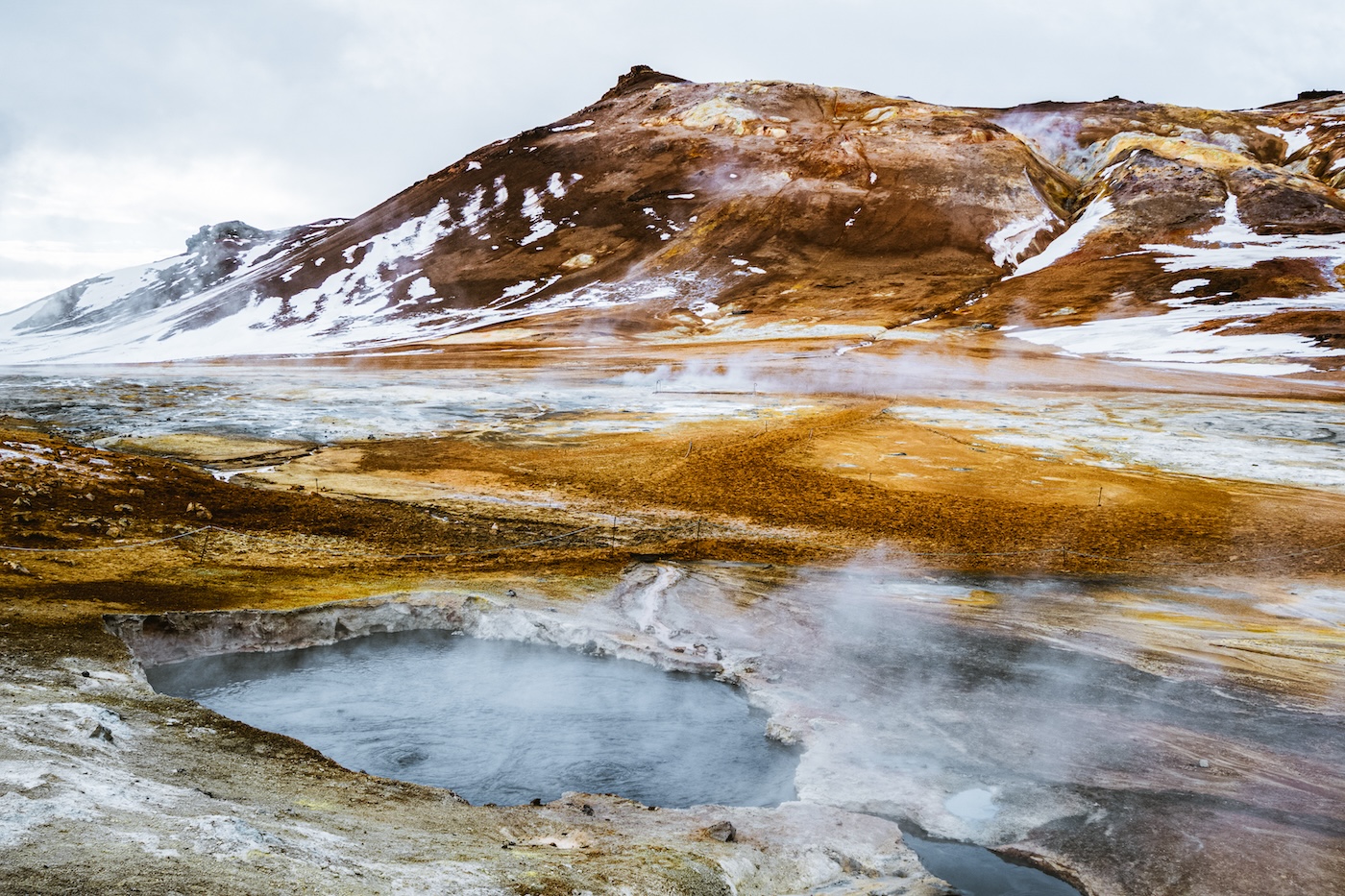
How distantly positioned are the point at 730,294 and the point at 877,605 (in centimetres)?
7087

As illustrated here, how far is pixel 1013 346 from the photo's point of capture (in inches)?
2250

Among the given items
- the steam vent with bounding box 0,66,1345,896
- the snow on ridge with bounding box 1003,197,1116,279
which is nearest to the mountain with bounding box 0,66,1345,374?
the snow on ridge with bounding box 1003,197,1116,279

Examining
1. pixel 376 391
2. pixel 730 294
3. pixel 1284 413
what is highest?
pixel 730 294

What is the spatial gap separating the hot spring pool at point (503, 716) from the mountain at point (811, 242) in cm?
5042

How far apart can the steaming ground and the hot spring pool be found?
17.3 inches

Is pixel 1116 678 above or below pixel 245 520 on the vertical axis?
below

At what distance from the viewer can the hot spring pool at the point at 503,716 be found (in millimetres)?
7996

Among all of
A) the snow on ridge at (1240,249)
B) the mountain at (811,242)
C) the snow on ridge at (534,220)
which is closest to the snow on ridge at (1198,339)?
the mountain at (811,242)

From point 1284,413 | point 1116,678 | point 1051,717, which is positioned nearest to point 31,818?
point 1051,717

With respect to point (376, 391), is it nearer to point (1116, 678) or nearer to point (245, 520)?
point (245, 520)

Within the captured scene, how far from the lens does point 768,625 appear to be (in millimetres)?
11391

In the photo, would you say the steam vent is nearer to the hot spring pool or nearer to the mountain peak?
the hot spring pool

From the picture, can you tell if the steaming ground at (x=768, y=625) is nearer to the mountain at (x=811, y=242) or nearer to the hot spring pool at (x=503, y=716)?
the hot spring pool at (x=503, y=716)

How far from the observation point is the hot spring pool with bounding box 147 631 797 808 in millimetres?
7996
